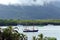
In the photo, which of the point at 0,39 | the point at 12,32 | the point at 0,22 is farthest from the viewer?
the point at 0,22

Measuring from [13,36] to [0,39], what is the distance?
2.26ft

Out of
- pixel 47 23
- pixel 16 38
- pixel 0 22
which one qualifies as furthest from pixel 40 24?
pixel 16 38

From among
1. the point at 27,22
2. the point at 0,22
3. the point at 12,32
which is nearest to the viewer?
the point at 12,32

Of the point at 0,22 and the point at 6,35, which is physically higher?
the point at 0,22

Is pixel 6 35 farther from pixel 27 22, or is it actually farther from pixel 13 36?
pixel 27 22

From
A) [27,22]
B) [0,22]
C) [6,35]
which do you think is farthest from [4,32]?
[27,22]

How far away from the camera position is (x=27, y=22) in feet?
168

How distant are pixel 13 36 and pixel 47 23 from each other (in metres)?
41.3

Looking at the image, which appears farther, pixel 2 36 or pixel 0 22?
pixel 0 22

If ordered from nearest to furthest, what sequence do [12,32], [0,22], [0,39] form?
[0,39] → [12,32] → [0,22]

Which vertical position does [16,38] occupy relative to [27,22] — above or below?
below

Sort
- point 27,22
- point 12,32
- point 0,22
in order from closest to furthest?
point 12,32, point 0,22, point 27,22

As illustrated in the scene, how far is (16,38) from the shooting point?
1171 cm

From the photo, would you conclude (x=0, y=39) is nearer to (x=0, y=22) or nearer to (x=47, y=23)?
(x=0, y=22)
